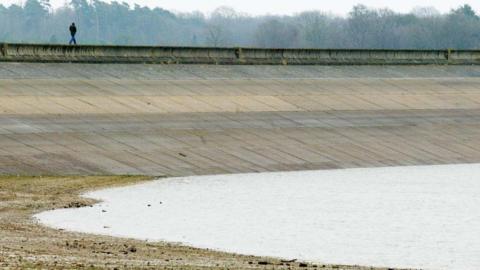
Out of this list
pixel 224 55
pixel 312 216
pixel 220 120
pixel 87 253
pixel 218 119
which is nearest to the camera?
pixel 87 253

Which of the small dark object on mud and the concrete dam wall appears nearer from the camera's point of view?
the small dark object on mud

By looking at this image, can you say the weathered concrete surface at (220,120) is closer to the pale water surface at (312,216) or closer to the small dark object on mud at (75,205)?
the pale water surface at (312,216)

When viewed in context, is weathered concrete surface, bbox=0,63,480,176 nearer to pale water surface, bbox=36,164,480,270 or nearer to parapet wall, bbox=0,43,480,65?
parapet wall, bbox=0,43,480,65

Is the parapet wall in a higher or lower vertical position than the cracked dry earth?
higher

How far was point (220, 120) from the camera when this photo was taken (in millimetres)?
62938

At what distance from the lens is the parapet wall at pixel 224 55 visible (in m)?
66.8

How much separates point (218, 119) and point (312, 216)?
21.4 m

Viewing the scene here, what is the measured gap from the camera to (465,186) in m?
53.3

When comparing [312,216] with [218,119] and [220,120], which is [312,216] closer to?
[220,120]

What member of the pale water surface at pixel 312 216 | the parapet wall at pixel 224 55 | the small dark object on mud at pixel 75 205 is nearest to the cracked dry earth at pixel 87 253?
the small dark object on mud at pixel 75 205

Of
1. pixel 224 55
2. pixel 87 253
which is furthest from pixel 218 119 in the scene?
pixel 87 253

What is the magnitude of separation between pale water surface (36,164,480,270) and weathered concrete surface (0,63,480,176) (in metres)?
2.70

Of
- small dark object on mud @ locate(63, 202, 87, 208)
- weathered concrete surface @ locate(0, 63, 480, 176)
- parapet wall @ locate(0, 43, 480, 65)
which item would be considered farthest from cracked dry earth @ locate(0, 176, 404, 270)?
parapet wall @ locate(0, 43, 480, 65)

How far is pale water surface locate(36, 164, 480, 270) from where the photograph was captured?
33.9 metres
